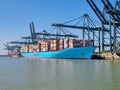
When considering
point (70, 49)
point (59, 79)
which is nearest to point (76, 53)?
point (70, 49)

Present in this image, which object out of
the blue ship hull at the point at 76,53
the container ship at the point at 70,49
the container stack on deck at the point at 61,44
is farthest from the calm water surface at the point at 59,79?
the container stack on deck at the point at 61,44

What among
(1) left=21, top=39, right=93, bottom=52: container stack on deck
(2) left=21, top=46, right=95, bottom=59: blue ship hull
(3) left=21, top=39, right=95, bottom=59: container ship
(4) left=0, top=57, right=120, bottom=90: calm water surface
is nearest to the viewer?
(4) left=0, top=57, right=120, bottom=90: calm water surface

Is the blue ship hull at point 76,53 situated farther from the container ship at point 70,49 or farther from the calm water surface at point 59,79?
the calm water surface at point 59,79

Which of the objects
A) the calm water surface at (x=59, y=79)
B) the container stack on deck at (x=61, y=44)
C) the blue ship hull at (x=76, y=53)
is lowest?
the calm water surface at (x=59, y=79)

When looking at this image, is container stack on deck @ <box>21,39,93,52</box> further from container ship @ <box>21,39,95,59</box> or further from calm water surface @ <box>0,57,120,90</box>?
calm water surface @ <box>0,57,120,90</box>

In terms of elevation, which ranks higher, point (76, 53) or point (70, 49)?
point (70, 49)

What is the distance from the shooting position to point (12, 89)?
71.4ft

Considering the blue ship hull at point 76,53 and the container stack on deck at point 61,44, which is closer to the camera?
the blue ship hull at point 76,53

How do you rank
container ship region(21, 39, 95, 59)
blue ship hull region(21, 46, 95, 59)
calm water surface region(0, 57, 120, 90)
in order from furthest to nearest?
container ship region(21, 39, 95, 59), blue ship hull region(21, 46, 95, 59), calm water surface region(0, 57, 120, 90)

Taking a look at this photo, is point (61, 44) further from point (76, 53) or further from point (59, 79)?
point (59, 79)

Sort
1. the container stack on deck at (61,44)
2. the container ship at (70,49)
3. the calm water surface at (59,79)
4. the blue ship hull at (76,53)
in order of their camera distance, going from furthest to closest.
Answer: the container stack on deck at (61,44), the container ship at (70,49), the blue ship hull at (76,53), the calm water surface at (59,79)

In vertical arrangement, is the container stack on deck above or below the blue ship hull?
above

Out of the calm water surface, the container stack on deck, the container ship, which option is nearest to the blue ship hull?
the container ship

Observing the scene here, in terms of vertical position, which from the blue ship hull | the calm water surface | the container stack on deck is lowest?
the calm water surface
